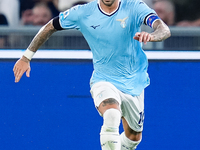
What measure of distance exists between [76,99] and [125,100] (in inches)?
40.9

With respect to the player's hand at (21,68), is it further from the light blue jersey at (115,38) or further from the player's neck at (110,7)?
the player's neck at (110,7)

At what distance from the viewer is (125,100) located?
4.70 meters

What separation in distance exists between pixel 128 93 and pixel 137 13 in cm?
76

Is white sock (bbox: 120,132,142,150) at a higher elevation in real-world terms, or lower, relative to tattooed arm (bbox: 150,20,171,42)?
lower

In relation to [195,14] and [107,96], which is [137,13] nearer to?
[107,96]

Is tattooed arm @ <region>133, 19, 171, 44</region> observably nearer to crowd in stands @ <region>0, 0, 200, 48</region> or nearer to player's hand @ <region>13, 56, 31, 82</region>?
crowd in stands @ <region>0, 0, 200, 48</region>

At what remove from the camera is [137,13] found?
14.7 ft

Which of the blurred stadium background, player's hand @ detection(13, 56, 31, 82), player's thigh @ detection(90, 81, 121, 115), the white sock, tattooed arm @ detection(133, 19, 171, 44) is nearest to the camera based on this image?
tattooed arm @ detection(133, 19, 171, 44)

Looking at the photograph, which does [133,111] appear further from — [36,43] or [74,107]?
[36,43]

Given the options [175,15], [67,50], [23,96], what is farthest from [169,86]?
[23,96]

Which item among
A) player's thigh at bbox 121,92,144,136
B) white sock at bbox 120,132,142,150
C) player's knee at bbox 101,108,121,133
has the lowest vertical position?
white sock at bbox 120,132,142,150

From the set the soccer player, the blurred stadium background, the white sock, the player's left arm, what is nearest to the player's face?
the soccer player

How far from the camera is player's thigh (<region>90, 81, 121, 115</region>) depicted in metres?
4.30

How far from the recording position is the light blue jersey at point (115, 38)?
4512 millimetres
